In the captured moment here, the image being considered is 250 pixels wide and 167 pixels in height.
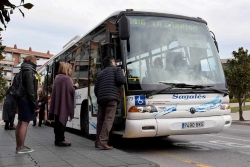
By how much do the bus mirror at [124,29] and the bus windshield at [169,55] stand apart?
388mm

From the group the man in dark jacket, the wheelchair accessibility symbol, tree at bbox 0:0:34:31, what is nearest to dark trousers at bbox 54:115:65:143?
the man in dark jacket

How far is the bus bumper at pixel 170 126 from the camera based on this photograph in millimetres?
6645

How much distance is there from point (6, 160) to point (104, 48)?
11.5ft

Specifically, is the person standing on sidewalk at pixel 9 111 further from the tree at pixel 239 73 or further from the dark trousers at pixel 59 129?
the tree at pixel 239 73

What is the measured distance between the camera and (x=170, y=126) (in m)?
6.82

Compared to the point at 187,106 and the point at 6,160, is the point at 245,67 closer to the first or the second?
the point at 187,106

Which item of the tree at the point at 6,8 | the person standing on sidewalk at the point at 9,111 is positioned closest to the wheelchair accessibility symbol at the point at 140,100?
the tree at the point at 6,8

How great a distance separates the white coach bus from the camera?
6750mm

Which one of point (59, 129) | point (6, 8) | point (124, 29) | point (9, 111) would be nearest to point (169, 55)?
point (124, 29)

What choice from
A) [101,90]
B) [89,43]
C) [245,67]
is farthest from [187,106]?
[245,67]

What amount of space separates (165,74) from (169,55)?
1.59 ft

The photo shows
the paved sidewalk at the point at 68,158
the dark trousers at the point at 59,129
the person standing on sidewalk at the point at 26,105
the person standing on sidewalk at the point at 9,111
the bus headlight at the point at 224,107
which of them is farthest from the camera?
the person standing on sidewalk at the point at 9,111

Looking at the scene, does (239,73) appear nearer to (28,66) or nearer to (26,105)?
(28,66)

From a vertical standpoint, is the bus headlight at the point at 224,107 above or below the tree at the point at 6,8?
below
